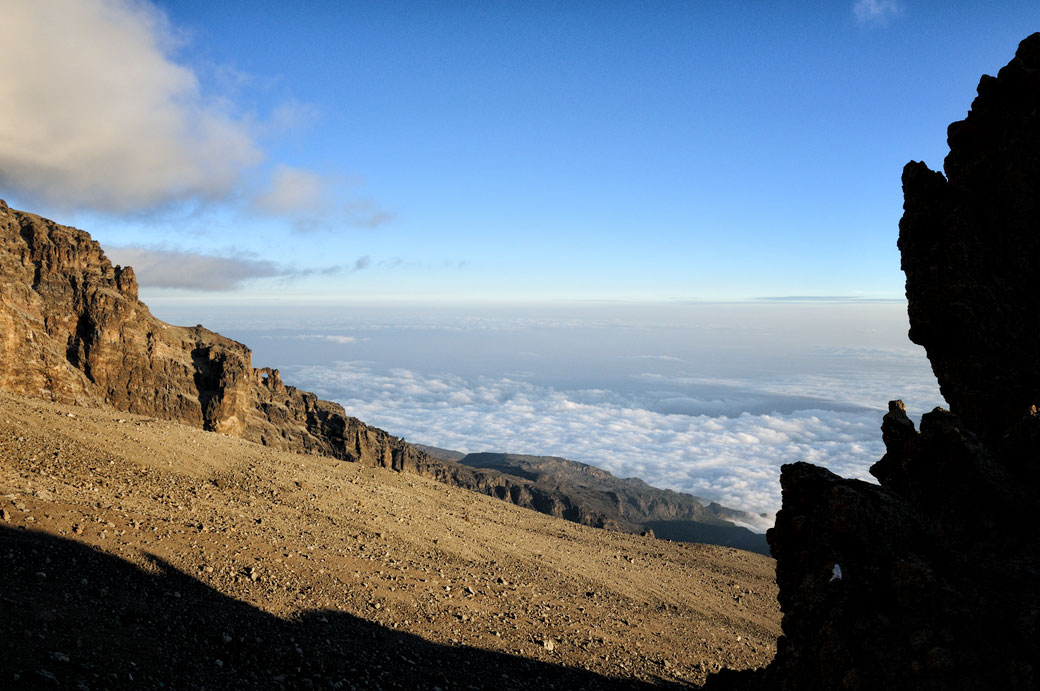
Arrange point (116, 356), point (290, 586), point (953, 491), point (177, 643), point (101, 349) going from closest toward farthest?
point (953, 491)
point (177, 643)
point (290, 586)
point (101, 349)
point (116, 356)

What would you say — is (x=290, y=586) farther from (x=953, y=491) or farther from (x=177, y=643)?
(x=953, y=491)

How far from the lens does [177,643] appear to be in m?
11.2

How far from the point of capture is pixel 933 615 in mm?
8008

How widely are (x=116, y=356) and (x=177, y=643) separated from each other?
3736 cm

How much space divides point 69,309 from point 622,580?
133ft

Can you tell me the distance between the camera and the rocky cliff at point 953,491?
7.92 metres

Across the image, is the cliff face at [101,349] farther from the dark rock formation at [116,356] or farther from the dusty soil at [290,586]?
the dusty soil at [290,586]

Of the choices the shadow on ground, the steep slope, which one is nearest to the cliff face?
the shadow on ground

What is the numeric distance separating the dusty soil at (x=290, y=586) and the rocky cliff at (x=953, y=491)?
26.4ft

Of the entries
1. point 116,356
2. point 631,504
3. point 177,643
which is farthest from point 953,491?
point 631,504

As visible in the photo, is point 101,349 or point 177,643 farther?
point 101,349

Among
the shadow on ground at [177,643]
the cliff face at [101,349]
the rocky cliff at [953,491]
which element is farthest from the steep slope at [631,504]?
the rocky cliff at [953,491]

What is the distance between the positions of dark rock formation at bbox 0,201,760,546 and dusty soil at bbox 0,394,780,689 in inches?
376

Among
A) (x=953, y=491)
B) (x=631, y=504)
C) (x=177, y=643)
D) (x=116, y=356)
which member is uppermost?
(x=116, y=356)
